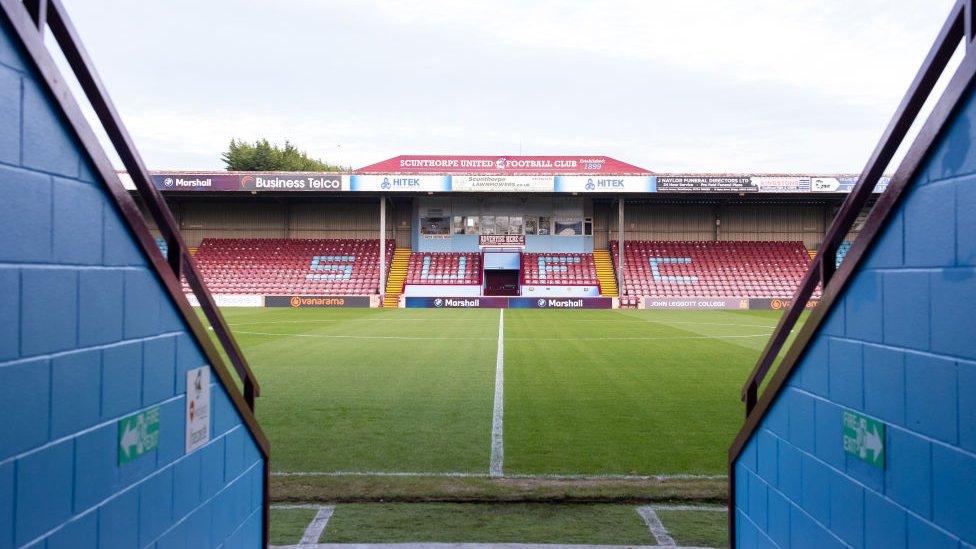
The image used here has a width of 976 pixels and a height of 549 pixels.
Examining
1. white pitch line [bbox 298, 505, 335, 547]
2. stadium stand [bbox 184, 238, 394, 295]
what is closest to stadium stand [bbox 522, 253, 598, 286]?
stadium stand [bbox 184, 238, 394, 295]

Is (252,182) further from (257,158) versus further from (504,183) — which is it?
(257,158)

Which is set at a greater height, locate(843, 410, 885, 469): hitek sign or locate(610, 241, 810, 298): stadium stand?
locate(610, 241, 810, 298): stadium stand

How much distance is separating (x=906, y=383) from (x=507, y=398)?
9086 mm

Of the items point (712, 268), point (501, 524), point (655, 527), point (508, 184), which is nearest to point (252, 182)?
point (508, 184)

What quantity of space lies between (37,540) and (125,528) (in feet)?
1.94

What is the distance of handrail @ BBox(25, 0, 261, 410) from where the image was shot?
8.39 ft

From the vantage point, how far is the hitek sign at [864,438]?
2859mm

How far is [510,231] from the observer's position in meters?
42.6

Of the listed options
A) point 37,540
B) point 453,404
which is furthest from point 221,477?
point 453,404

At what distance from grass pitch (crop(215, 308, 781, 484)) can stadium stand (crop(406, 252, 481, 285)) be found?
646 inches

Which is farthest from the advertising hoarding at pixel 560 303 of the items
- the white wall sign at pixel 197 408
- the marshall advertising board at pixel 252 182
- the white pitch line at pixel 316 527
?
the white wall sign at pixel 197 408

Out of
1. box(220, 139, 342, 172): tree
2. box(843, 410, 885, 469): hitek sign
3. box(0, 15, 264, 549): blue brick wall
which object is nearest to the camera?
box(0, 15, 264, 549): blue brick wall

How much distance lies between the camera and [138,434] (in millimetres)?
3004

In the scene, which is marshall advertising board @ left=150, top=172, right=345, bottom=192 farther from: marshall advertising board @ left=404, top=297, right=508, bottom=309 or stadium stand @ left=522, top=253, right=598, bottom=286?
stadium stand @ left=522, top=253, right=598, bottom=286
